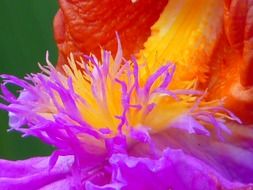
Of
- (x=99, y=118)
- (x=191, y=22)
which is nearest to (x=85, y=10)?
(x=191, y=22)

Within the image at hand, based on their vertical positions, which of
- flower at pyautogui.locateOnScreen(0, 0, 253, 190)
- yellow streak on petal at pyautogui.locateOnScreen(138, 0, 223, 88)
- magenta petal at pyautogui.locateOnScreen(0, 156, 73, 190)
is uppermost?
yellow streak on petal at pyautogui.locateOnScreen(138, 0, 223, 88)

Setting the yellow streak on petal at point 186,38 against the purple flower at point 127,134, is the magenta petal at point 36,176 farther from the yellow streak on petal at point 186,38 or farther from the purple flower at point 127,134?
the yellow streak on petal at point 186,38

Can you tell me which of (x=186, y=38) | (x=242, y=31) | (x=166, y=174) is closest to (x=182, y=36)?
(x=186, y=38)

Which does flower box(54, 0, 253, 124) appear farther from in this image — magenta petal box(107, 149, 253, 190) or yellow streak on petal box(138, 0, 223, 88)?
magenta petal box(107, 149, 253, 190)

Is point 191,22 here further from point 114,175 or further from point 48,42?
point 48,42

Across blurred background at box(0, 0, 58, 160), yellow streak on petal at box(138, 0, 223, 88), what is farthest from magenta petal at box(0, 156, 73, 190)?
blurred background at box(0, 0, 58, 160)

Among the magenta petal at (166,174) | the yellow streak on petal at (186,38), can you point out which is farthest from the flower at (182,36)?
the magenta petal at (166,174)
